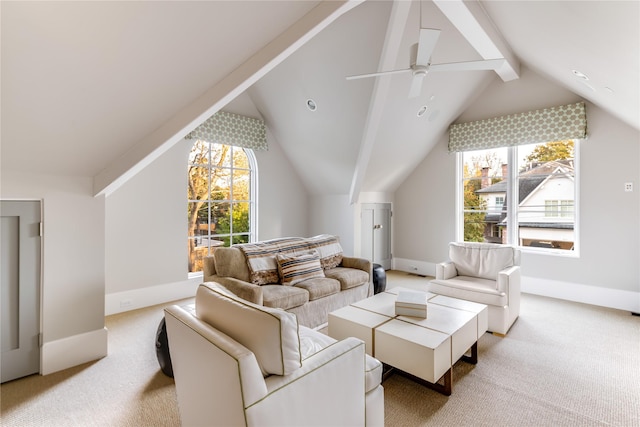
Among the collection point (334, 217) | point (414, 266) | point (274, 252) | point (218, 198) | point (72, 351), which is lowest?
point (72, 351)

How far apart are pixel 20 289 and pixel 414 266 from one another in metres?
5.47

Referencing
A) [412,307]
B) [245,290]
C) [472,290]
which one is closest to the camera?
[412,307]

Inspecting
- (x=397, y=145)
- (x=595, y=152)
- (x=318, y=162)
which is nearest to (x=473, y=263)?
(x=397, y=145)

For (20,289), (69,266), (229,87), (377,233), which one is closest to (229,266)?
(69,266)

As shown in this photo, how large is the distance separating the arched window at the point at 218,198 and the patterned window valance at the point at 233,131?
25 cm

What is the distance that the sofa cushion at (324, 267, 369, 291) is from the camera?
355 centimetres

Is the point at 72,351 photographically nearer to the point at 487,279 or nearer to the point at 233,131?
the point at 233,131

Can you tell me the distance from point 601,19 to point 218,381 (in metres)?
3.04

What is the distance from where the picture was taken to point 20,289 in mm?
2299

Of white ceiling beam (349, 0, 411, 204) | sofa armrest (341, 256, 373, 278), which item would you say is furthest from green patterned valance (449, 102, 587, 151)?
sofa armrest (341, 256, 373, 278)

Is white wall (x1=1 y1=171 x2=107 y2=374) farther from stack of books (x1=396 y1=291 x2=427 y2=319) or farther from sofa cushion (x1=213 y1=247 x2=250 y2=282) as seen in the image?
stack of books (x1=396 y1=291 x2=427 y2=319)

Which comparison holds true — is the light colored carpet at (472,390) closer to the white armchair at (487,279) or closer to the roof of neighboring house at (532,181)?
the white armchair at (487,279)

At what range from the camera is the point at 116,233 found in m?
3.74

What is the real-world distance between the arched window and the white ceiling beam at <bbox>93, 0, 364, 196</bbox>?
6.65 ft
